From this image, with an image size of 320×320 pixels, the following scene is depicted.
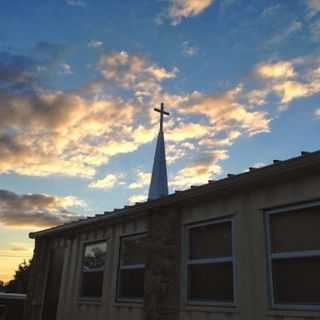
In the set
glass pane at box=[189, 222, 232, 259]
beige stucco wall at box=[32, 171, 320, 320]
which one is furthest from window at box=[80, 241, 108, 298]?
glass pane at box=[189, 222, 232, 259]

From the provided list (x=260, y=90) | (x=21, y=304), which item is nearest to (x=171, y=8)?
(x=260, y=90)

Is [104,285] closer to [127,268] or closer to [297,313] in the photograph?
[127,268]

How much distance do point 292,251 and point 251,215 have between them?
90 centimetres

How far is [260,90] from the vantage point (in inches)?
432

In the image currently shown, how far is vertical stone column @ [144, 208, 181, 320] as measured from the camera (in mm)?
7609

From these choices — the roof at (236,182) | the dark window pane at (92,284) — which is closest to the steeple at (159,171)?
the dark window pane at (92,284)

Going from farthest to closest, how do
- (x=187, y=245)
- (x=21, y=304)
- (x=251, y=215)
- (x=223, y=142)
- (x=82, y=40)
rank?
(x=21, y=304) → (x=223, y=142) → (x=82, y=40) → (x=187, y=245) → (x=251, y=215)

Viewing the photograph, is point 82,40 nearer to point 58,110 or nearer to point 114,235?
point 58,110

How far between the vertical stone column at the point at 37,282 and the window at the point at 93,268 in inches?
113

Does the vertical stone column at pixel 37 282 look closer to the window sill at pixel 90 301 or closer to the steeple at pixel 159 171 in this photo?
the window sill at pixel 90 301

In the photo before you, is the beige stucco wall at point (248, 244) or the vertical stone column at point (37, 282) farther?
the vertical stone column at point (37, 282)

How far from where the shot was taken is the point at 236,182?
650cm

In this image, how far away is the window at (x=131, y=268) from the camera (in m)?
8.93

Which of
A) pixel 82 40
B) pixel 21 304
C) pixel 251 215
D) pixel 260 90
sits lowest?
pixel 21 304
